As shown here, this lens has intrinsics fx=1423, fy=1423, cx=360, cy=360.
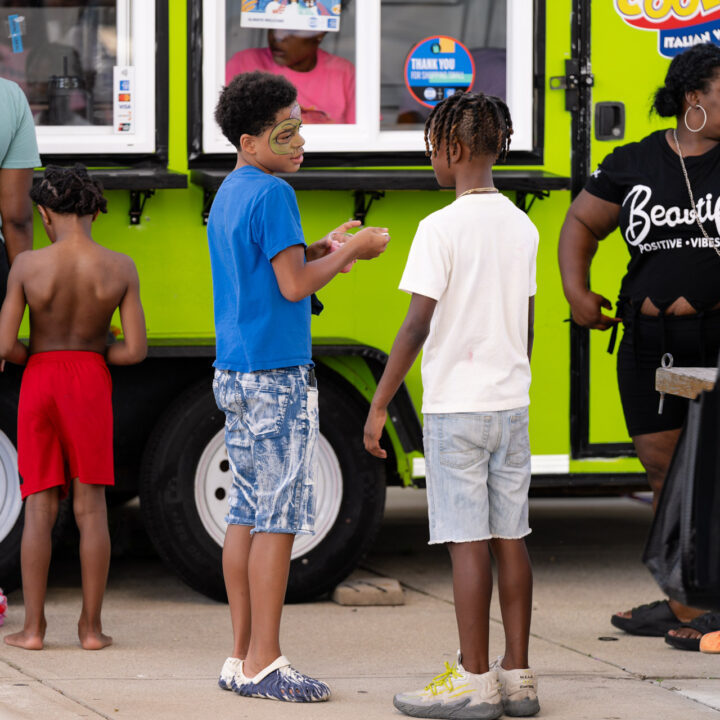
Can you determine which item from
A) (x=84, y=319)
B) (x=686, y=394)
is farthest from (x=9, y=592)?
(x=686, y=394)

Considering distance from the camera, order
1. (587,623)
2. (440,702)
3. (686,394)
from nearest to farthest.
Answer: (686,394), (440,702), (587,623)

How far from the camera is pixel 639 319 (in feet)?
16.2

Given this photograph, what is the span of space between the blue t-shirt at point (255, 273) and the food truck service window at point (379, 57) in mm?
1462

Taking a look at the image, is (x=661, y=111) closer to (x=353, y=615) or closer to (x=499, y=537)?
(x=499, y=537)

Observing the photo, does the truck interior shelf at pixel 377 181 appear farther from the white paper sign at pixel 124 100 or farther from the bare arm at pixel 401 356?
the bare arm at pixel 401 356

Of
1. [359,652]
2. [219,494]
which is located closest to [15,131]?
[219,494]

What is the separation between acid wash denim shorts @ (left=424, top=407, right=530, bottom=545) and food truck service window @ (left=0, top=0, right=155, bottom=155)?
2142 mm

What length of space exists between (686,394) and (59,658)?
2.28m

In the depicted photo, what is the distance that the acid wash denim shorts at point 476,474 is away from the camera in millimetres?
3951

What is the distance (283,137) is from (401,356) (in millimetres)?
798

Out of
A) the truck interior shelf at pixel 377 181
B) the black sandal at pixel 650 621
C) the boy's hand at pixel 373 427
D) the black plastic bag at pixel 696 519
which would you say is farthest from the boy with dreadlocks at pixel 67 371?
the black plastic bag at pixel 696 519

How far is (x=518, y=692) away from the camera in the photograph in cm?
402

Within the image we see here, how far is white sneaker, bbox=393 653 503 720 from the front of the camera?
12.9 feet

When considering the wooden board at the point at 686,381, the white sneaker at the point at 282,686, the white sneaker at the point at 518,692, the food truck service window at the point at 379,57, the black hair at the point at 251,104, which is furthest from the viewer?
the food truck service window at the point at 379,57
